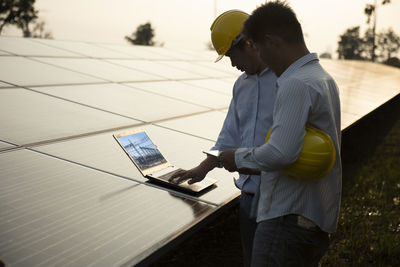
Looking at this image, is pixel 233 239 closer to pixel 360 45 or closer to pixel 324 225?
pixel 324 225

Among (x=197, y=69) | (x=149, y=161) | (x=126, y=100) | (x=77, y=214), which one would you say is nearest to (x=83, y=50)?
(x=197, y=69)

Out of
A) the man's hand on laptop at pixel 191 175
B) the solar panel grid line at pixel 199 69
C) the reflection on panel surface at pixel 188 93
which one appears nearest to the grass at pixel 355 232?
the man's hand on laptop at pixel 191 175

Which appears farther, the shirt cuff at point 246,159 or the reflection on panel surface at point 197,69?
the reflection on panel surface at point 197,69

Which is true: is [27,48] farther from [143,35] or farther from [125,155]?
[143,35]

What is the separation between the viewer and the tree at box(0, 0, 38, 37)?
4475 cm

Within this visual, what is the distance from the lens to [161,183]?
2.79 meters

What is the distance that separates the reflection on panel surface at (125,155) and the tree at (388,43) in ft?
325

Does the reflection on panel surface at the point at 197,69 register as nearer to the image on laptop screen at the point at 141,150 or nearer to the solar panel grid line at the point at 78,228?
the image on laptop screen at the point at 141,150

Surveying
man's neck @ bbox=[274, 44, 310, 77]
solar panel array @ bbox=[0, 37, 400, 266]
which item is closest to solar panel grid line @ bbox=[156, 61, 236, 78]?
solar panel array @ bbox=[0, 37, 400, 266]

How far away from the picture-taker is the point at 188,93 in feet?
22.1

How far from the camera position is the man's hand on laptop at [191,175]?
250cm

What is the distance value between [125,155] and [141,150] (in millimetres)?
485

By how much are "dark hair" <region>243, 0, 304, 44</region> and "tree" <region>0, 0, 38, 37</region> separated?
161 feet

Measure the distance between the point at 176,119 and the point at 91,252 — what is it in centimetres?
310
